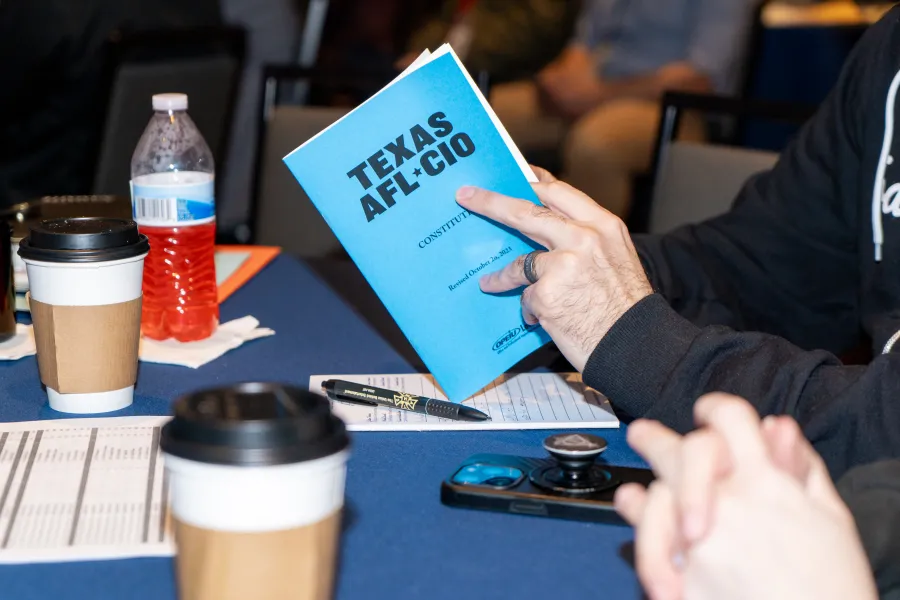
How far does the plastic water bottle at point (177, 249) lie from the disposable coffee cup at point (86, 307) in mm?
205

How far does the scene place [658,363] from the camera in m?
0.97

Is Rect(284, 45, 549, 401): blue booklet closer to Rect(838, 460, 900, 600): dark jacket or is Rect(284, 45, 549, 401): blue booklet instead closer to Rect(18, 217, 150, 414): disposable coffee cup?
Rect(18, 217, 150, 414): disposable coffee cup

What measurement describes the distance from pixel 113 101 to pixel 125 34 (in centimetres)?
14

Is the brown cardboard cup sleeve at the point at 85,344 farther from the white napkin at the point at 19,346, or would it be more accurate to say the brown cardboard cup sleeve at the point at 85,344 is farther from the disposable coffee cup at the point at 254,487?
the disposable coffee cup at the point at 254,487

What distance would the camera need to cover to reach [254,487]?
1.89ft

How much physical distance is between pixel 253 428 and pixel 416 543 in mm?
264

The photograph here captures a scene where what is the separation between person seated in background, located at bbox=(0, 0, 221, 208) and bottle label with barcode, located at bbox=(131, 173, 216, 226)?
3.83 ft

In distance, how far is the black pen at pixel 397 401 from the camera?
1.03 metres

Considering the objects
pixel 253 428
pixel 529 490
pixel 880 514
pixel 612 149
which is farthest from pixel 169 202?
pixel 612 149

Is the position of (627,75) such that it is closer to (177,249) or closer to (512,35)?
(512,35)

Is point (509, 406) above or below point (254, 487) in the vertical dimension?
below

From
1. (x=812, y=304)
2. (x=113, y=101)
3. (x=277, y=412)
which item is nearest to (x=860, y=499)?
(x=277, y=412)

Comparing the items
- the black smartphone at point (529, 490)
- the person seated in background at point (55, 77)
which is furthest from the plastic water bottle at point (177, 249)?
the person seated in background at point (55, 77)

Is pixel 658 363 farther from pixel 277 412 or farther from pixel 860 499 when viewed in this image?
pixel 277 412
